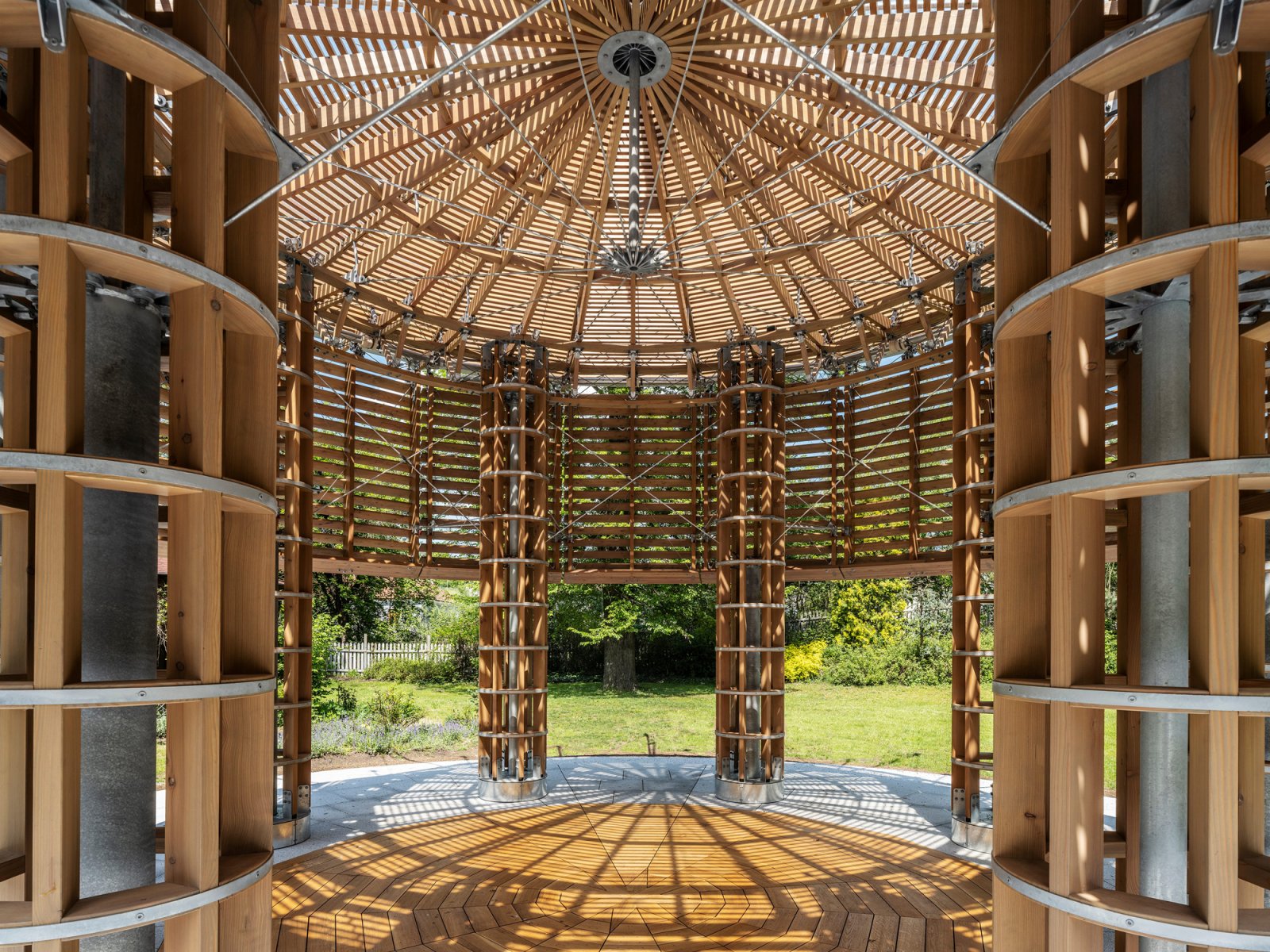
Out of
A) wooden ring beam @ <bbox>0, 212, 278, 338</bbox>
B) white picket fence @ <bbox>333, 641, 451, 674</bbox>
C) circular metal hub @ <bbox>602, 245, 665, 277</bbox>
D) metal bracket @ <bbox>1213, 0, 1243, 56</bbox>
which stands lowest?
white picket fence @ <bbox>333, 641, 451, 674</bbox>

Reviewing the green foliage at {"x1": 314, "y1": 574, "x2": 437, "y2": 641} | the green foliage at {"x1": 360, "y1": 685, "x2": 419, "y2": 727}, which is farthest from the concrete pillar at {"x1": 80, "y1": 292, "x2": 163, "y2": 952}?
the green foliage at {"x1": 314, "y1": 574, "x2": 437, "y2": 641}

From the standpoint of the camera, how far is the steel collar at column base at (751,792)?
11344 millimetres

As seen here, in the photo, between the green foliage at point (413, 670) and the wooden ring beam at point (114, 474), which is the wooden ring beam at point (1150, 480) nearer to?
the wooden ring beam at point (114, 474)

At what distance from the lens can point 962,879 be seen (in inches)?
320

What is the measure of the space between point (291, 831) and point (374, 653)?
12.4 meters

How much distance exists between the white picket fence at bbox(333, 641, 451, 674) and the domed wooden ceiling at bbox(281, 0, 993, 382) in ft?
33.0

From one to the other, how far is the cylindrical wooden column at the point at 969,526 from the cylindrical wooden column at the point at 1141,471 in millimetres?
5102

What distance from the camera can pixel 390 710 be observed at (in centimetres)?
1731

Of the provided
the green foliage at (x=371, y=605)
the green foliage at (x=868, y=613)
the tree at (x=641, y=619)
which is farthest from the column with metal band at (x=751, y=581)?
the green foliage at (x=868, y=613)

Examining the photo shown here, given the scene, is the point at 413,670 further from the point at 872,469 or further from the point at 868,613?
the point at 872,469

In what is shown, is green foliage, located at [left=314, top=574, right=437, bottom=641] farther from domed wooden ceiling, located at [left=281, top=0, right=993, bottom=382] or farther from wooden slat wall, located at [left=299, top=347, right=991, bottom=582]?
domed wooden ceiling, located at [left=281, top=0, right=993, bottom=382]

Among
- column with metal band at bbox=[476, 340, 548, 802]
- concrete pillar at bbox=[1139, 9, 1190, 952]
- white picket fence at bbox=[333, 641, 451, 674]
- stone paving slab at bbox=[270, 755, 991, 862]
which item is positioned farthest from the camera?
white picket fence at bbox=[333, 641, 451, 674]

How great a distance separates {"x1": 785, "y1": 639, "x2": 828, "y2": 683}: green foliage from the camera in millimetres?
23062

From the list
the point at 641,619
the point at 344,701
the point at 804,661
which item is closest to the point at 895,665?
the point at 804,661
